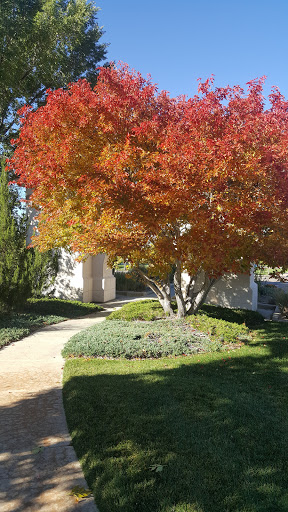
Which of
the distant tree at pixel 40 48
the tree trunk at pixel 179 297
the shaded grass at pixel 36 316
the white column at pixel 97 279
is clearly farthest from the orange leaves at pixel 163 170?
the distant tree at pixel 40 48

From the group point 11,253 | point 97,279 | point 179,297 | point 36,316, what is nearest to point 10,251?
point 11,253

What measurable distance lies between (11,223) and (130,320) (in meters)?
4.32

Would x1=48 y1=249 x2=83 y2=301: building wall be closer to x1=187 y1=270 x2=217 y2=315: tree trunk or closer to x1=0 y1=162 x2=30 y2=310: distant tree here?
x1=0 y1=162 x2=30 y2=310: distant tree

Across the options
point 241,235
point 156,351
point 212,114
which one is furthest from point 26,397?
point 212,114

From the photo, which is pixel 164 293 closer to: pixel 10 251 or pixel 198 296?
pixel 198 296

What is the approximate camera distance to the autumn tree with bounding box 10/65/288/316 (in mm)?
7223

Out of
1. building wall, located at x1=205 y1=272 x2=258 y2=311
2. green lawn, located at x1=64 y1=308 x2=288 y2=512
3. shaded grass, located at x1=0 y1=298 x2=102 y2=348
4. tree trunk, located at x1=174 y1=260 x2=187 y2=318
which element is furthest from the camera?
building wall, located at x1=205 y1=272 x2=258 y2=311

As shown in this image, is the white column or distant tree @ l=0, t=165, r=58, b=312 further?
the white column

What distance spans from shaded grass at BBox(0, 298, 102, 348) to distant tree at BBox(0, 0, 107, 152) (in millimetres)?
10539

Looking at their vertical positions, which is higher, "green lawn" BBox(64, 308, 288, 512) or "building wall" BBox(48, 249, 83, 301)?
"building wall" BBox(48, 249, 83, 301)

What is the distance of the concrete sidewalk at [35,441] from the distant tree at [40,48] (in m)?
15.0

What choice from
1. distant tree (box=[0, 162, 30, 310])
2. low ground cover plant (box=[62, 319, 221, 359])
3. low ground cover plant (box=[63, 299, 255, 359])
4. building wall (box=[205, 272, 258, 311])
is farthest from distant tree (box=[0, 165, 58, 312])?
building wall (box=[205, 272, 258, 311])

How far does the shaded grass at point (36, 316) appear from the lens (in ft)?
30.6

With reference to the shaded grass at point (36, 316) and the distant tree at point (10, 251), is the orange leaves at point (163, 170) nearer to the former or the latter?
the distant tree at point (10, 251)
